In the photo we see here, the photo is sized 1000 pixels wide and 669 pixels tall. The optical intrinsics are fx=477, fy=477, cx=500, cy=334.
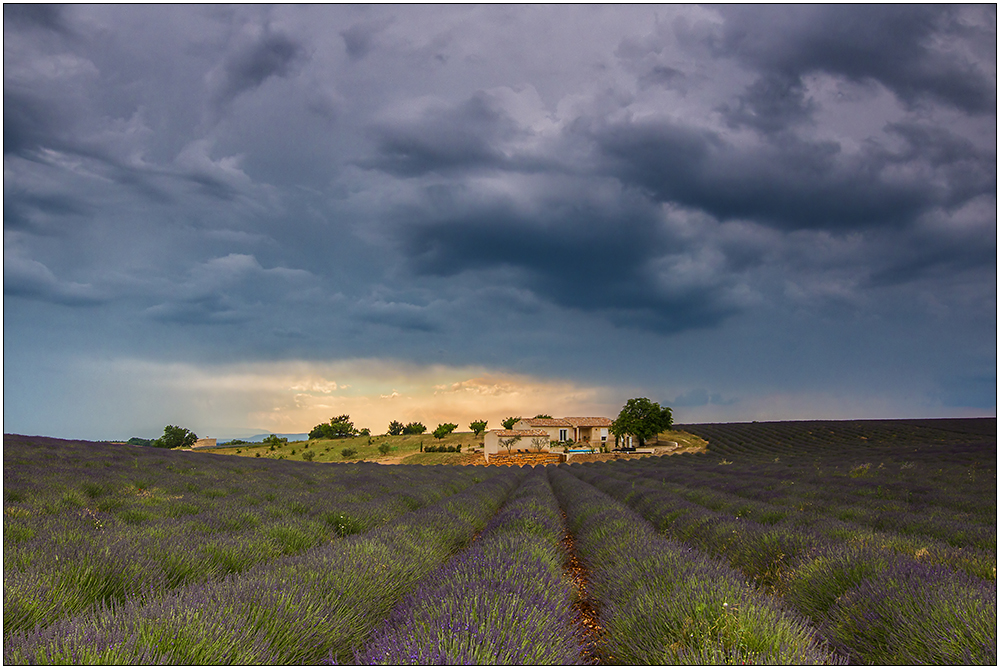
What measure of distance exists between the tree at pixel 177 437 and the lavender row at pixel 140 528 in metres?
79.0

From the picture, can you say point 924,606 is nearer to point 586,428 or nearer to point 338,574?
point 338,574

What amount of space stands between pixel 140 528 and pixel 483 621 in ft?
16.5

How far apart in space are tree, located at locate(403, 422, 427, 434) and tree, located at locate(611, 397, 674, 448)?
4679cm

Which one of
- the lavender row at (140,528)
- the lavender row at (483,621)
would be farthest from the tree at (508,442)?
the lavender row at (483,621)

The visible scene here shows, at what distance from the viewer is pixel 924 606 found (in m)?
3.01

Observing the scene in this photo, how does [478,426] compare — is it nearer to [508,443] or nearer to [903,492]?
[508,443]

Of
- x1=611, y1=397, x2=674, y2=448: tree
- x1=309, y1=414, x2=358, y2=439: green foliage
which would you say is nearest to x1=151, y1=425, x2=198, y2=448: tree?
x1=309, y1=414, x2=358, y2=439: green foliage

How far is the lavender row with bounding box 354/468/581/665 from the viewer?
221 centimetres

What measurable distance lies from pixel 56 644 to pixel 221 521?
16.8ft

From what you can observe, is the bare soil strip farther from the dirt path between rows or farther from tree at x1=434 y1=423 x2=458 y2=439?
tree at x1=434 y1=423 x2=458 y2=439

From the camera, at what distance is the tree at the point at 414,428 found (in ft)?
309

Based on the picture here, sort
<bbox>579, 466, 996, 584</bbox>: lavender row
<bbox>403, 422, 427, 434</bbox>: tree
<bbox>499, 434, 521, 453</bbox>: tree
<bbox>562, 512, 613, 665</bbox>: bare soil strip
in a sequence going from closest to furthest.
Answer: <bbox>562, 512, 613, 665</bbox>: bare soil strip
<bbox>579, 466, 996, 584</bbox>: lavender row
<bbox>499, 434, 521, 453</bbox>: tree
<bbox>403, 422, 427, 434</bbox>: tree

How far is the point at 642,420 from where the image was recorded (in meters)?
55.3

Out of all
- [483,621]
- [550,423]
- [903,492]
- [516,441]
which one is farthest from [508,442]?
[483,621]
